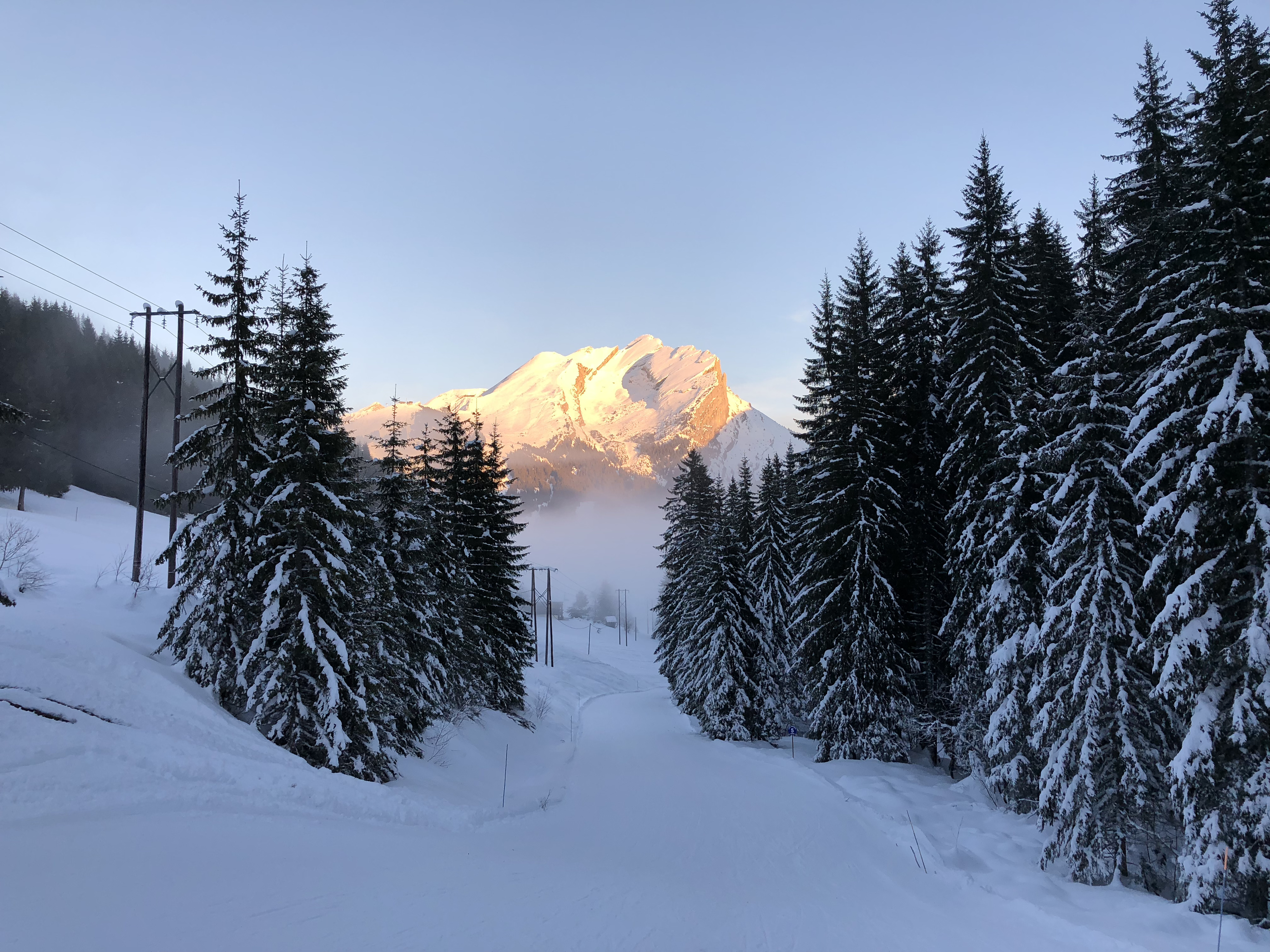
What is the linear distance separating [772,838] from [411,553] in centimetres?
1355

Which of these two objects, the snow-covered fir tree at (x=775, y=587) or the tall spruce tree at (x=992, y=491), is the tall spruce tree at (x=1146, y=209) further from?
the snow-covered fir tree at (x=775, y=587)

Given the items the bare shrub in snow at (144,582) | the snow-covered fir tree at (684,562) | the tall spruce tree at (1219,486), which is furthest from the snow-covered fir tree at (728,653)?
the bare shrub in snow at (144,582)

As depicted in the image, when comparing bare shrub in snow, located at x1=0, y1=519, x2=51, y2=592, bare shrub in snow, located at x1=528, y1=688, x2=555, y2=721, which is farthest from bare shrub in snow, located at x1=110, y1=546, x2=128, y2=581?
bare shrub in snow, located at x1=528, y1=688, x2=555, y2=721

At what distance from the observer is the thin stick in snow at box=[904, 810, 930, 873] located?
12.8 metres

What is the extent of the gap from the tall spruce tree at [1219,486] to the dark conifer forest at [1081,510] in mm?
43

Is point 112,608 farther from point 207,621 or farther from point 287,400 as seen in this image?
point 287,400

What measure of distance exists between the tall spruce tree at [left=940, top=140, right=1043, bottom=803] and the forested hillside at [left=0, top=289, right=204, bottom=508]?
57623 millimetres

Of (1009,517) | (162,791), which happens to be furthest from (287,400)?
(1009,517)

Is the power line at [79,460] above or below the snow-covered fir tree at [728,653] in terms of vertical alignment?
above

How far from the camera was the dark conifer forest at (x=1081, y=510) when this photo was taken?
407 inches

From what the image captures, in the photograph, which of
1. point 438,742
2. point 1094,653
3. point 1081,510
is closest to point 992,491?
point 1081,510

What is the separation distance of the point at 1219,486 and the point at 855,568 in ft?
41.6

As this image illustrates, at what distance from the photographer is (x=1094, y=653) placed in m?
12.4

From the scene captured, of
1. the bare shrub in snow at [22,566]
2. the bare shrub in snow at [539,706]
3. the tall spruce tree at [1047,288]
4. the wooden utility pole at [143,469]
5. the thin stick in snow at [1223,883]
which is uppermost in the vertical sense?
the tall spruce tree at [1047,288]
